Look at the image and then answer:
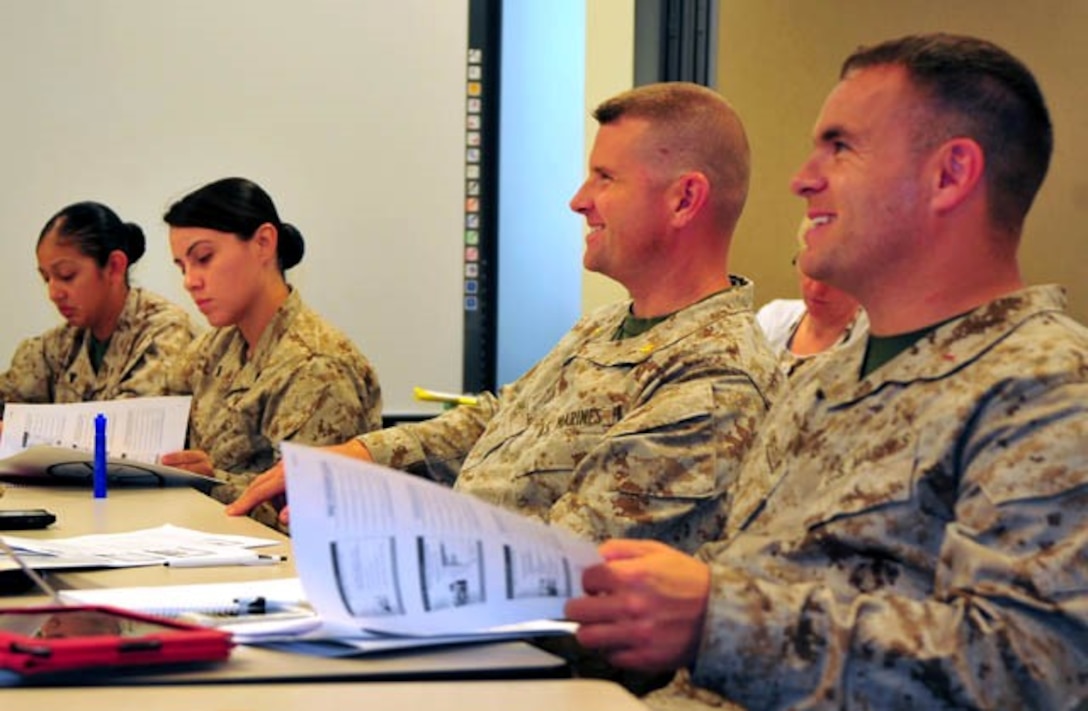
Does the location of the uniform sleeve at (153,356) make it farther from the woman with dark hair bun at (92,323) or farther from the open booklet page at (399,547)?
the open booklet page at (399,547)

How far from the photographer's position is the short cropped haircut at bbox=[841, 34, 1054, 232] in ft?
5.04

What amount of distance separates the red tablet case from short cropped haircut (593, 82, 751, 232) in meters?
1.28

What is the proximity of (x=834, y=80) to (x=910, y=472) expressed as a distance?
6.87 ft

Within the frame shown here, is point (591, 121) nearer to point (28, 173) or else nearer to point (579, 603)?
point (28, 173)

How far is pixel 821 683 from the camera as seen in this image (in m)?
1.32

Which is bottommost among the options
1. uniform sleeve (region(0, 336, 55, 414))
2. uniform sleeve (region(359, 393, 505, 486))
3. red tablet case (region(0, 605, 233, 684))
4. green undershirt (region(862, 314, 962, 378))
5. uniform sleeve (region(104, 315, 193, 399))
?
uniform sleeve (region(0, 336, 55, 414))

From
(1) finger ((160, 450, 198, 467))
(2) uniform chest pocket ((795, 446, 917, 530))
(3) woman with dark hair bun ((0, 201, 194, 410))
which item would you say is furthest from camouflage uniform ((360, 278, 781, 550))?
(3) woman with dark hair bun ((0, 201, 194, 410))

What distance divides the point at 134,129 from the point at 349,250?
2.61 ft

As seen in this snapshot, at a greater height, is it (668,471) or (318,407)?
(668,471)

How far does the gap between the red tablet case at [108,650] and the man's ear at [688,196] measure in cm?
124

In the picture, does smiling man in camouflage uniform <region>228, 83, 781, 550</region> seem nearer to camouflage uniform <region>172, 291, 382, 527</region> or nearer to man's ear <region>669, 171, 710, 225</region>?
man's ear <region>669, 171, 710, 225</region>

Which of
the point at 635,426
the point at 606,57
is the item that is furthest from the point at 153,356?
the point at 635,426

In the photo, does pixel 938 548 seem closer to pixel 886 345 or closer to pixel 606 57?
pixel 886 345

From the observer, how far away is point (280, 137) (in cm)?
503
